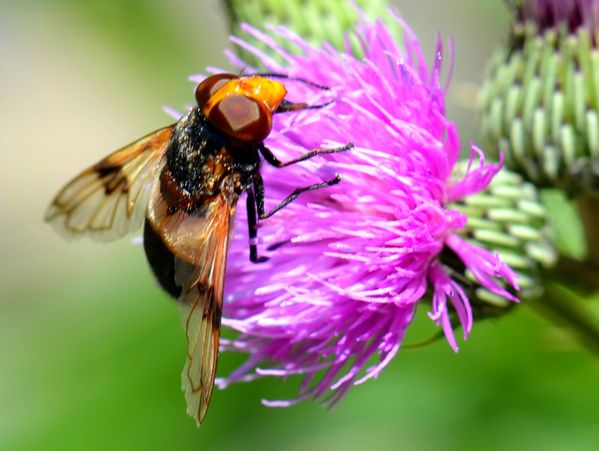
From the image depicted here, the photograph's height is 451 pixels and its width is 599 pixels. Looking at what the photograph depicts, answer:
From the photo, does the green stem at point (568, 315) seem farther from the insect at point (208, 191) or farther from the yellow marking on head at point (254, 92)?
the yellow marking on head at point (254, 92)

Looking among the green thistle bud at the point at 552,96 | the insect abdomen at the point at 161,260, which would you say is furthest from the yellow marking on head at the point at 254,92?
the green thistle bud at the point at 552,96

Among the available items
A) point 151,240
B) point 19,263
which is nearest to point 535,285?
point 151,240

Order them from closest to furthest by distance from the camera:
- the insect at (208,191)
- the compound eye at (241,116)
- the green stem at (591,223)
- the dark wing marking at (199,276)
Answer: the dark wing marking at (199,276)
the insect at (208,191)
the compound eye at (241,116)
the green stem at (591,223)

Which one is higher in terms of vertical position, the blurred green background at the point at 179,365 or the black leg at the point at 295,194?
the black leg at the point at 295,194

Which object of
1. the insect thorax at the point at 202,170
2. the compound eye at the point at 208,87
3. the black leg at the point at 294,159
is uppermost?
the compound eye at the point at 208,87

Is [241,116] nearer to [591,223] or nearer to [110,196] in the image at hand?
[110,196]

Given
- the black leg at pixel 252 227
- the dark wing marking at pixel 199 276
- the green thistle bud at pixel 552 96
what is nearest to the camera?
the dark wing marking at pixel 199 276

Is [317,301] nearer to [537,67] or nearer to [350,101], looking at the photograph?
[350,101]

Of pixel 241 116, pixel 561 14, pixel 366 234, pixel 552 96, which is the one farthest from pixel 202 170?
pixel 561 14
